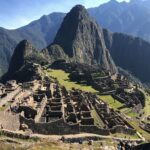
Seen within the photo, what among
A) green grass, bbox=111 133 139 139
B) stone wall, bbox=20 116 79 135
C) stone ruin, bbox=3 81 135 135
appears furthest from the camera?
green grass, bbox=111 133 139 139

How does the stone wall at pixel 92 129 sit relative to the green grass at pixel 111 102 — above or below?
below

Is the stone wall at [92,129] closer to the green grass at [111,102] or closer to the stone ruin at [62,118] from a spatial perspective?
the stone ruin at [62,118]

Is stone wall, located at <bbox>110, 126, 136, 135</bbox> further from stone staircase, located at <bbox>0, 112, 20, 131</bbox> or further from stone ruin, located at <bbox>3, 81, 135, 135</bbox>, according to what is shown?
stone staircase, located at <bbox>0, 112, 20, 131</bbox>

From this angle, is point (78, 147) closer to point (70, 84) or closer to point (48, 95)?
point (48, 95)

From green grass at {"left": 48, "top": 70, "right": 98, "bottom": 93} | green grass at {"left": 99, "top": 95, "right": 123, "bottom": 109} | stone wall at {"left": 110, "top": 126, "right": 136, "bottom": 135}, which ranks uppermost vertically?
green grass at {"left": 48, "top": 70, "right": 98, "bottom": 93}

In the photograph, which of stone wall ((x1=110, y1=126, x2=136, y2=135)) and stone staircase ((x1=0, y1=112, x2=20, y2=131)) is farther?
stone wall ((x1=110, y1=126, x2=136, y2=135))

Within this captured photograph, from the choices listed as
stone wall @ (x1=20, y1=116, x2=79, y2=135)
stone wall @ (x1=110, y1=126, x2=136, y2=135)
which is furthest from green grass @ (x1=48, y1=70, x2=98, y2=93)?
stone wall @ (x1=20, y1=116, x2=79, y2=135)

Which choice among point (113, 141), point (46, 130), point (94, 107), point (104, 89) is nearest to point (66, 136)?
point (46, 130)

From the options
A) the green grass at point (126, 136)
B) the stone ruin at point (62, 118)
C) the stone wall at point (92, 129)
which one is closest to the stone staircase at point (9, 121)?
the stone ruin at point (62, 118)
